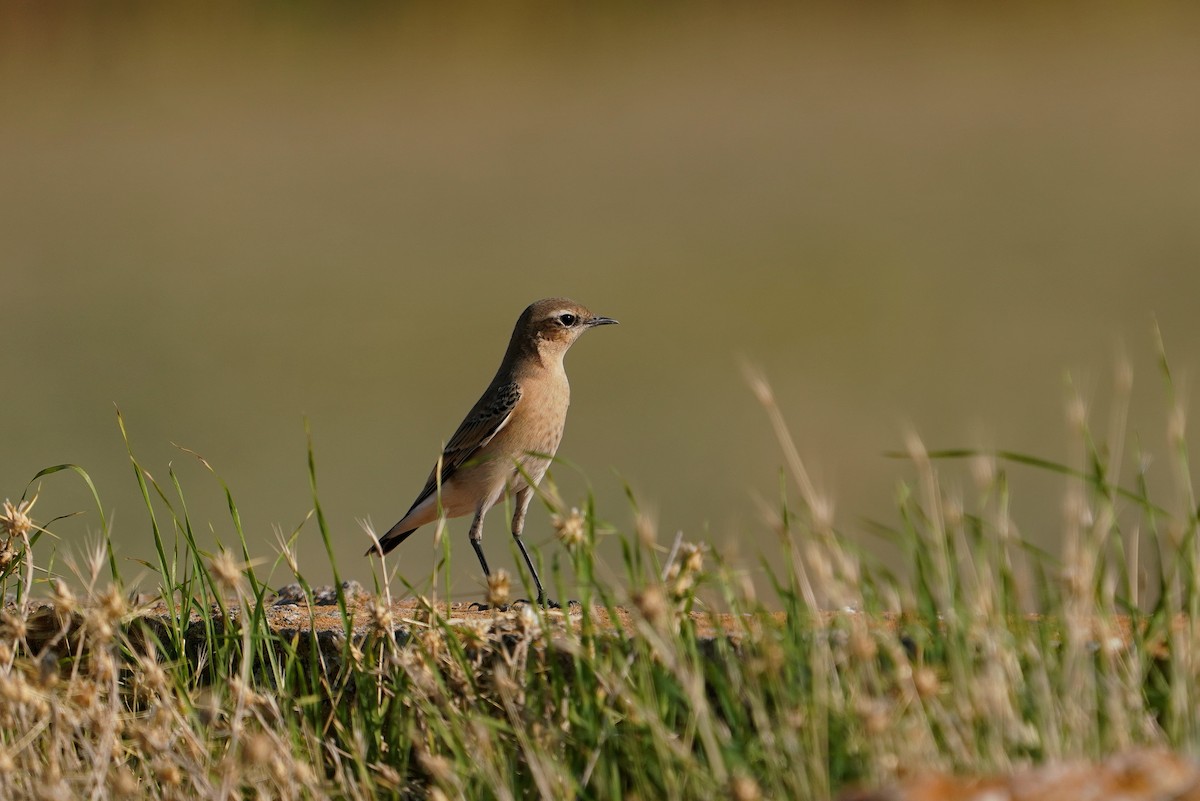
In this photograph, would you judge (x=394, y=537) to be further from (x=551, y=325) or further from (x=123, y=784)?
(x=123, y=784)

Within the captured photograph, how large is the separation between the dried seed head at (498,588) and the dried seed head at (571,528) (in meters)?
0.21

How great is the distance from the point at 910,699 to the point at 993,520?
66cm

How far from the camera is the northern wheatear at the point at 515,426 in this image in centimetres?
713

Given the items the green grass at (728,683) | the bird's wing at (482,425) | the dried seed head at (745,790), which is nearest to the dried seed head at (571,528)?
the green grass at (728,683)

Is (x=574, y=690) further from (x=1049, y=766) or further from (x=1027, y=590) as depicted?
(x=1049, y=766)

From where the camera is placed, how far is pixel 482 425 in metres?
7.45

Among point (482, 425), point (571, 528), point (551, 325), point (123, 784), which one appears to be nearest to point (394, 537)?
point (482, 425)

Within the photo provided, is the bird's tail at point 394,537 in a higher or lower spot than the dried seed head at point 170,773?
lower

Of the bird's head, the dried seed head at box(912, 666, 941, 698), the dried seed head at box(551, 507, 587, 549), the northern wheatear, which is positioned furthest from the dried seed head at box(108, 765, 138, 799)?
the bird's head

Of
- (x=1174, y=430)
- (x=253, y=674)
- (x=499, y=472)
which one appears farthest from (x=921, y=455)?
(x=499, y=472)

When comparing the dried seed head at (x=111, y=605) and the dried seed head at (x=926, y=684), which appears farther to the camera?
the dried seed head at (x=111, y=605)

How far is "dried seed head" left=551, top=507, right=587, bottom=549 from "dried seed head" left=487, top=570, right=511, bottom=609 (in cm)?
21

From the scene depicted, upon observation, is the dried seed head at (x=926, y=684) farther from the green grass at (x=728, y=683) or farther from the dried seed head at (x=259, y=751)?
the dried seed head at (x=259, y=751)

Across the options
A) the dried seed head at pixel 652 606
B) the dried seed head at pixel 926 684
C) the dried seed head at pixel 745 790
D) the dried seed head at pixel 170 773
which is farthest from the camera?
the dried seed head at pixel 170 773
